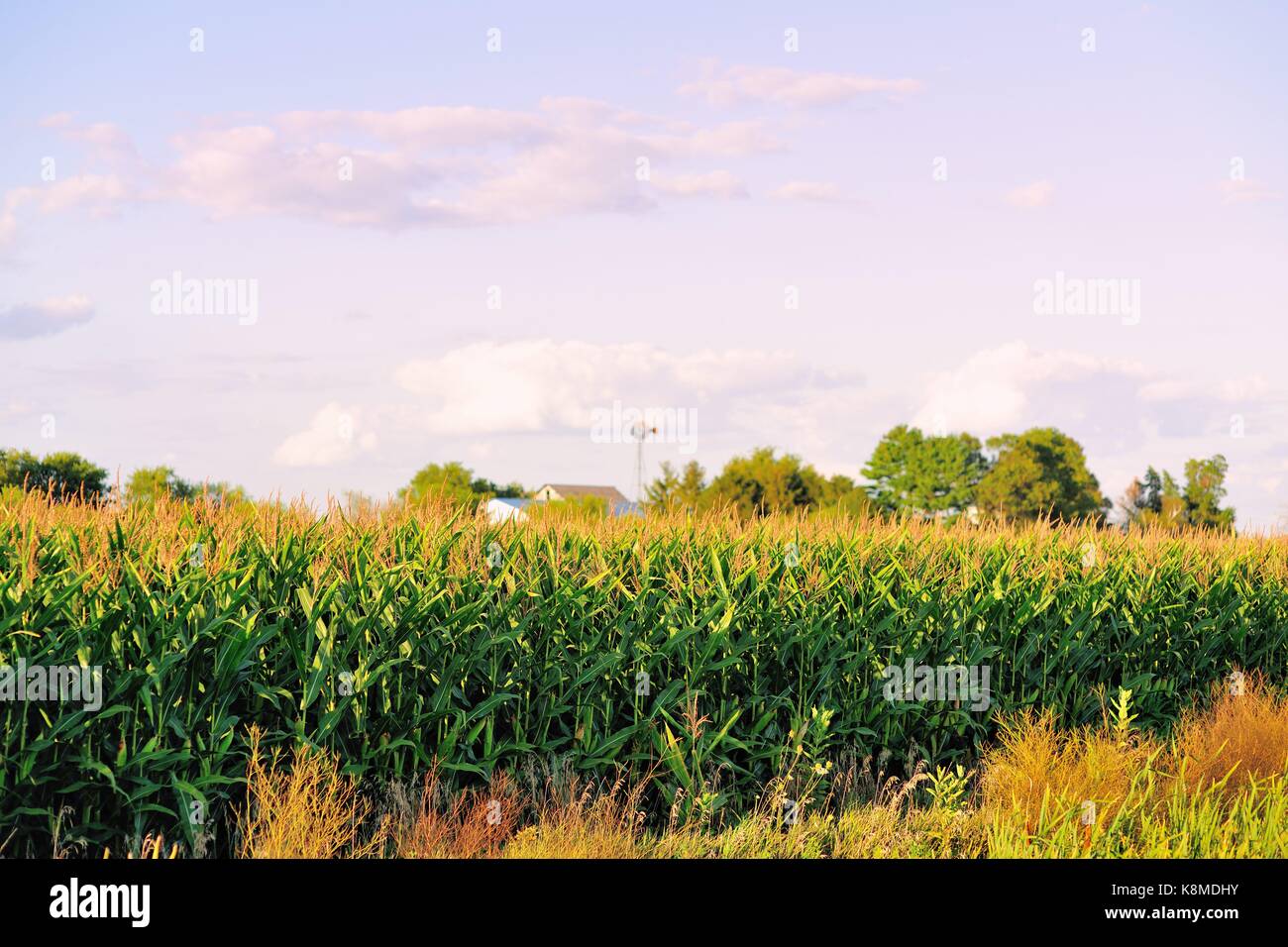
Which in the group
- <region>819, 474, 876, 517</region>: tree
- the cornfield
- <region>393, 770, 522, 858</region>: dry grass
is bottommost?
<region>393, 770, 522, 858</region>: dry grass

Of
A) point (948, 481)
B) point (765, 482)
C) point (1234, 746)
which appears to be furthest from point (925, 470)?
point (1234, 746)

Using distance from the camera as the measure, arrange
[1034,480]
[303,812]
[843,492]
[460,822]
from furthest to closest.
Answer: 1. [1034,480]
2. [843,492]
3. [460,822]
4. [303,812]

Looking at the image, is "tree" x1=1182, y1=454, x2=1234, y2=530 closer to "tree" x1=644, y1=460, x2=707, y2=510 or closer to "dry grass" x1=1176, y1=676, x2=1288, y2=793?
"tree" x1=644, y1=460, x2=707, y2=510

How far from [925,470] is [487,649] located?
87269 mm

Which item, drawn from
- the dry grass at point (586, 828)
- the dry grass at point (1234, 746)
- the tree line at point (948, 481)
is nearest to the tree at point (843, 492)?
the tree line at point (948, 481)

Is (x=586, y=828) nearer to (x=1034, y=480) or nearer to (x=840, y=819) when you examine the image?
(x=840, y=819)

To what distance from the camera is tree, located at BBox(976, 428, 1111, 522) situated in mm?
86500

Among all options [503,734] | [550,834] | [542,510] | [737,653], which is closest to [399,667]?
[503,734]

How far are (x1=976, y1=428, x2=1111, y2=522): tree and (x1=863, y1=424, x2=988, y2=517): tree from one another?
62.3 inches

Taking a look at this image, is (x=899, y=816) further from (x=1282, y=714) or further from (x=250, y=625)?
(x=250, y=625)

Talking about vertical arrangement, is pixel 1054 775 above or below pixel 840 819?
above

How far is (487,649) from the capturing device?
26.9 feet

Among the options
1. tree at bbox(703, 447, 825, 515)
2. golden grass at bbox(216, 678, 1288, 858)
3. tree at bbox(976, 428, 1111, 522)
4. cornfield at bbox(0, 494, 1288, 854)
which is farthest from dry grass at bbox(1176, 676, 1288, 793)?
tree at bbox(976, 428, 1111, 522)
